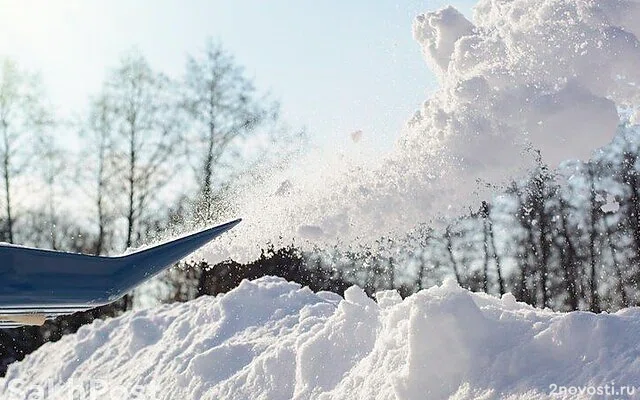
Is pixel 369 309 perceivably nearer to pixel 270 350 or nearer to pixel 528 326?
pixel 270 350

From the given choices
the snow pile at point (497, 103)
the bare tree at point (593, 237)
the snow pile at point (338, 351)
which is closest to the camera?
the snow pile at point (338, 351)

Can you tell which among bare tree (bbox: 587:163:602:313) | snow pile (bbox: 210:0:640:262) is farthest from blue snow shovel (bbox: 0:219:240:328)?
bare tree (bbox: 587:163:602:313)

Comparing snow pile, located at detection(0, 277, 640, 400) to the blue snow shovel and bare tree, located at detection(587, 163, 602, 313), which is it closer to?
the blue snow shovel

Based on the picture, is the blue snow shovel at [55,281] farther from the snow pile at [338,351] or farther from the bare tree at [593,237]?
the bare tree at [593,237]

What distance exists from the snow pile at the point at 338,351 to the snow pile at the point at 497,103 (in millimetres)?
1478

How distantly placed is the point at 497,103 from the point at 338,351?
Result: 2.91 meters

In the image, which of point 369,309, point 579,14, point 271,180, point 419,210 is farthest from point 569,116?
point 271,180

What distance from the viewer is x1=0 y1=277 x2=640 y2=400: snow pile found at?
4309 mm

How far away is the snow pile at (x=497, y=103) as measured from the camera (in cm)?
671

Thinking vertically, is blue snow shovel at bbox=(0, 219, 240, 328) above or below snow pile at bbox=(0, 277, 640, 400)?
above

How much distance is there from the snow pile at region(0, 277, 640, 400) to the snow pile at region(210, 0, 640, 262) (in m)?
1.48

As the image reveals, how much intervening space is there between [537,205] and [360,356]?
16954 millimetres

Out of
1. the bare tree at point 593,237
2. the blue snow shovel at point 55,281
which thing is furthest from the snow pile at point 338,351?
the bare tree at point 593,237

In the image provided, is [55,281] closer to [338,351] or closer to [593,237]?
[338,351]
